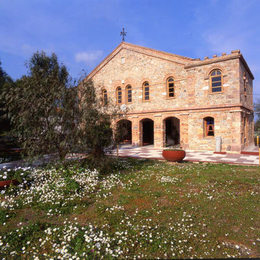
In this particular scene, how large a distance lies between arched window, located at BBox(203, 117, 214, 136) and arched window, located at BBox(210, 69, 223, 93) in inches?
88.8

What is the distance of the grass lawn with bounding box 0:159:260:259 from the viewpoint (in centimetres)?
310

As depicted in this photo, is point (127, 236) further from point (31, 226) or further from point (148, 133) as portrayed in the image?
point (148, 133)

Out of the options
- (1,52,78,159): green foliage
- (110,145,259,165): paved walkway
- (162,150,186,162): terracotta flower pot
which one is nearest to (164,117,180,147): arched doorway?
(110,145,259,165): paved walkway

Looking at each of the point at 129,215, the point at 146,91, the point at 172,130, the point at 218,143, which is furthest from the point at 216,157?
the point at 172,130

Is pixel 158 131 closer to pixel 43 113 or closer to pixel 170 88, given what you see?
pixel 170 88

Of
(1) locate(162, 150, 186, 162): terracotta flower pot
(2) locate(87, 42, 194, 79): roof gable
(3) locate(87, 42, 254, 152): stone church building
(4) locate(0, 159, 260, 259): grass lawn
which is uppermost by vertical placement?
(2) locate(87, 42, 194, 79): roof gable

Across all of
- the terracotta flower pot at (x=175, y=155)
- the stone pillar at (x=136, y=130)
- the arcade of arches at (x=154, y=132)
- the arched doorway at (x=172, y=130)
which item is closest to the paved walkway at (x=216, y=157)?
the terracotta flower pot at (x=175, y=155)

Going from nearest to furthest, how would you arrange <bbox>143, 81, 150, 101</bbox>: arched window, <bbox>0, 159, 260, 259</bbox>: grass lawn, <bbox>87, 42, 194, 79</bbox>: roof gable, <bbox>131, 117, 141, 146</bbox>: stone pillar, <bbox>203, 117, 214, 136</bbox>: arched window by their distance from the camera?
<bbox>0, 159, 260, 259</bbox>: grass lawn, <bbox>203, 117, 214, 136</bbox>: arched window, <bbox>87, 42, 194, 79</bbox>: roof gable, <bbox>143, 81, 150, 101</bbox>: arched window, <bbox>131, 117, 141, 146</bbox>: stone pillar

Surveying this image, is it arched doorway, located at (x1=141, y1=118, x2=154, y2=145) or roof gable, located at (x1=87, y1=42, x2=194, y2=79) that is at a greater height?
roof gable, located at (x1=87, y1=42, x2=194, y2=79)

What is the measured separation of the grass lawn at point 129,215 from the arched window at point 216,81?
8.29 metres

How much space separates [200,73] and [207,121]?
12.8 ft

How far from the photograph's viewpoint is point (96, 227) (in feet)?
12.2

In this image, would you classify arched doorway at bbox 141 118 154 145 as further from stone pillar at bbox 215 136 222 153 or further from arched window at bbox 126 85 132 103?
stone pillar at bbox 215 136 222 153

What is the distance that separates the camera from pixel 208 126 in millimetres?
14258
